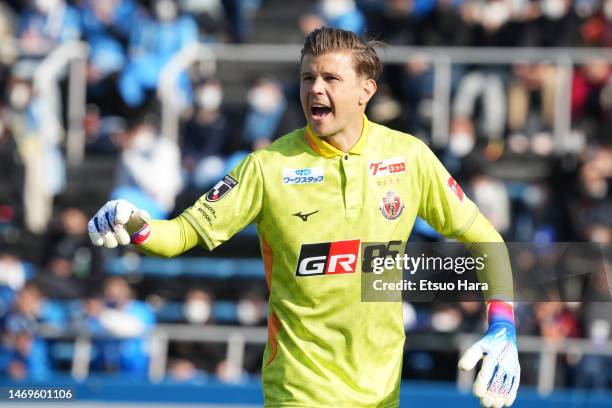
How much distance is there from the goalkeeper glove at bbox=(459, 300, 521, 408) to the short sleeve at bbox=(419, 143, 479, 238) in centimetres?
45

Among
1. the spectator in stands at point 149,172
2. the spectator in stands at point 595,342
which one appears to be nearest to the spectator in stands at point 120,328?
the spectator in stands at point 149,172

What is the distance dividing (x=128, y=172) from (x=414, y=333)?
3.84m

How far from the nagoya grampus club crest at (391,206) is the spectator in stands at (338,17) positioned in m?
9.29

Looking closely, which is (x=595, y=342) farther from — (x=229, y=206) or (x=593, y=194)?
(x=229, y=206)

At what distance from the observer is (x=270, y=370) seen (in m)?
6.10

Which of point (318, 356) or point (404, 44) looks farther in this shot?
point (404, 44)

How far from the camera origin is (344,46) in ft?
19.9

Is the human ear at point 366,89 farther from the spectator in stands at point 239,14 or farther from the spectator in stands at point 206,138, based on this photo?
the spectator in stands at point 239,14

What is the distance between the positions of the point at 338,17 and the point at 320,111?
951cm

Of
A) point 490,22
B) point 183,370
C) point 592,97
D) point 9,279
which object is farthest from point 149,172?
point 592,97

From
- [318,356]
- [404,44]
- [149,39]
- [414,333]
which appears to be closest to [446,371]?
[414,333]

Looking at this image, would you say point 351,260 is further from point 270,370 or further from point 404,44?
point 404,44

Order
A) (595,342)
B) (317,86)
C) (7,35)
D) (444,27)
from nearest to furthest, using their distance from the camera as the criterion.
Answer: (317,86), (595,342), (444,27), (7,35)

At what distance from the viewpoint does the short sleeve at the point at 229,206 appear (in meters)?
6.07
